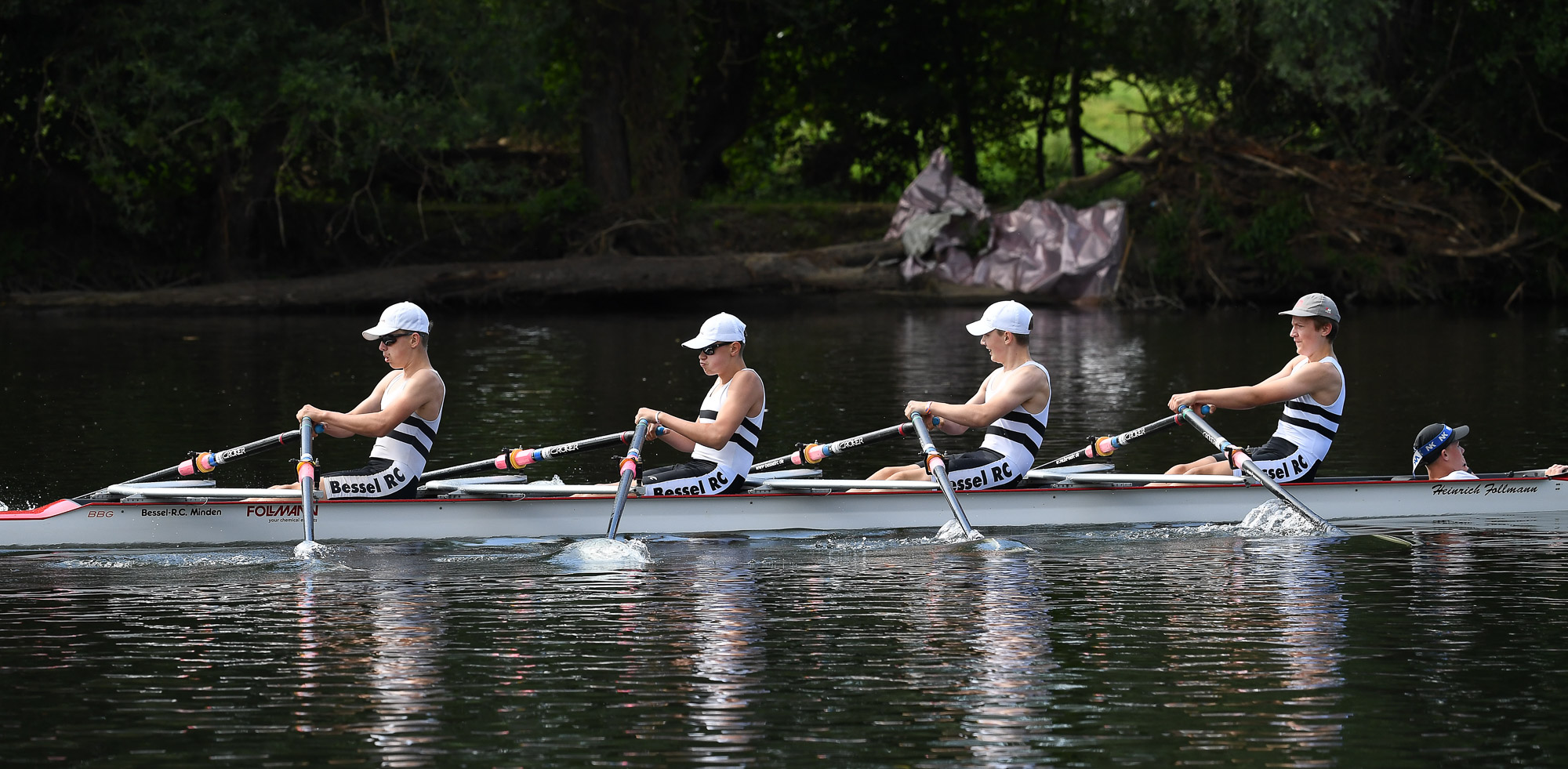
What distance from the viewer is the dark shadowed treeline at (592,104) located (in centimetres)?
3116

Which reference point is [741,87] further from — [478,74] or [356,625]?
[356,625]

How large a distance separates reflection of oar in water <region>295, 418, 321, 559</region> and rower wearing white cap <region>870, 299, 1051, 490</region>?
3.72 m

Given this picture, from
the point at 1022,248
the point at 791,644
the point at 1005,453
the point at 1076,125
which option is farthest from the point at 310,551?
the point at 1076,125

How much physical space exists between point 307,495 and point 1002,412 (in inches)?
180

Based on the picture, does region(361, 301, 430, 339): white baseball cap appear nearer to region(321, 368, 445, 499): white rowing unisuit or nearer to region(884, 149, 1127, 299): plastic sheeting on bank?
region(321, 368, 445, 499): white rowing unisuit

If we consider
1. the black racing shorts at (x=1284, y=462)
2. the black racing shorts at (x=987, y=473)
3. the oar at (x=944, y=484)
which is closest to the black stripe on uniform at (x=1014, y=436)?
the black racing shorts at (x=987, y=473)

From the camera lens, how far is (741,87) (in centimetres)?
4391

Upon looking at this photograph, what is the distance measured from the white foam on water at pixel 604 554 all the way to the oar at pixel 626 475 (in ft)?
0.40

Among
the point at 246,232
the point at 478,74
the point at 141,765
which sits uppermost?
the point at 478,74

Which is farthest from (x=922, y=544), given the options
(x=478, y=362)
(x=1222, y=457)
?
(x=478, y=362)

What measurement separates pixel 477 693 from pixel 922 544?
4.53 metres

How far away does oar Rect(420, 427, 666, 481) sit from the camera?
12.2 metres

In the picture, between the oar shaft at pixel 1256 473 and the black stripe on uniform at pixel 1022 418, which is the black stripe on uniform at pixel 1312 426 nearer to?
the oar shaft at pixel 1256 473

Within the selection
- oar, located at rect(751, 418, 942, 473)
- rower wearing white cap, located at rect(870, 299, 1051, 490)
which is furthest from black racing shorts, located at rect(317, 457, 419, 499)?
rower wearing white cap, located at rect(870, 299, 1051, 490)
